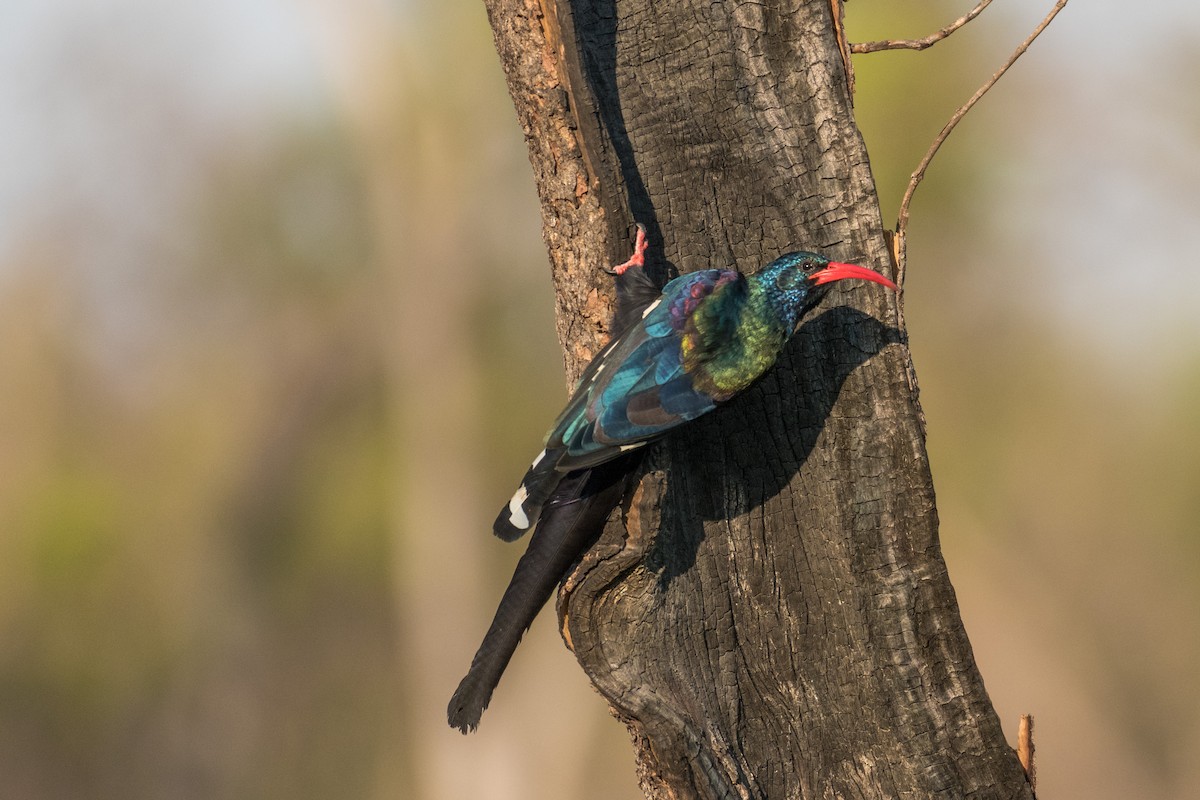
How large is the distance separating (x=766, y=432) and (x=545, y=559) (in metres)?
0.72

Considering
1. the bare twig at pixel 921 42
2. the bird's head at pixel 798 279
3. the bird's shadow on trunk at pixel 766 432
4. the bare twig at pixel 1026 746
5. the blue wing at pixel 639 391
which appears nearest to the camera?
the blue wing at pixel 639 391

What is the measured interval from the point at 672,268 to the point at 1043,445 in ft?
50.8

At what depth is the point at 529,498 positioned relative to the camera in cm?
313

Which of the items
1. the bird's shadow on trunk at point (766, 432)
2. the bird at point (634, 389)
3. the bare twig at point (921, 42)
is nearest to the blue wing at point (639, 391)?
the bird at point (634, 389)

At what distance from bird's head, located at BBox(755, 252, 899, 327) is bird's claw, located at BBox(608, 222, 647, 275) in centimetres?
32

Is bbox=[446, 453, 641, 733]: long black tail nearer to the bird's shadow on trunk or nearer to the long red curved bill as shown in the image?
the bird's shadow on trunk

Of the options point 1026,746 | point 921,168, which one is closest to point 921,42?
point 921,168

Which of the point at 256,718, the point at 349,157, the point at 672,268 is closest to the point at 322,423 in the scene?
the point at 349,157

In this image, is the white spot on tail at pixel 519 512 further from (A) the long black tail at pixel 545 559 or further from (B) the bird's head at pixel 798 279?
(B) the bird's head at pixel 798 279

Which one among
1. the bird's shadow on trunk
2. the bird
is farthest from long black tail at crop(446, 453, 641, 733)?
the bird's shadow on trunk

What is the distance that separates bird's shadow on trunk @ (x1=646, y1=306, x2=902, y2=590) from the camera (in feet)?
10.8

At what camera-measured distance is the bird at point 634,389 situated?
2957 millimetres

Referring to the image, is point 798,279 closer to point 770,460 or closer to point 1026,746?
point 770,460

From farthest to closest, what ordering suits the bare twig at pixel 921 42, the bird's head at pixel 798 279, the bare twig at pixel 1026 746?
the bare twig at pixel 921 42, the bare twig at pixel 1026 746, the bird's head at pixel 798 279
